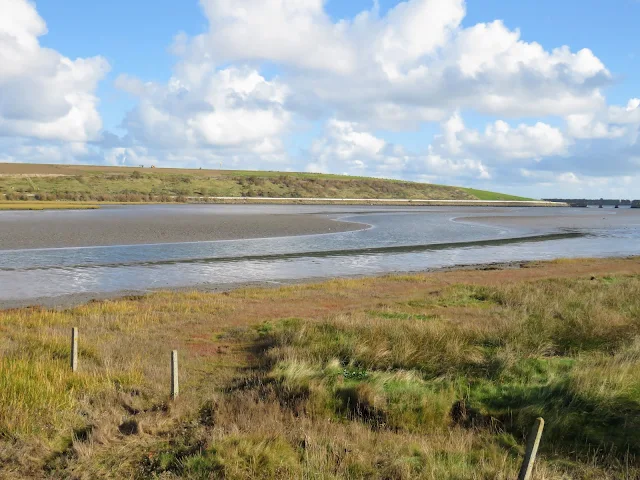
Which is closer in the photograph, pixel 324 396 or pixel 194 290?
pixel 324 396

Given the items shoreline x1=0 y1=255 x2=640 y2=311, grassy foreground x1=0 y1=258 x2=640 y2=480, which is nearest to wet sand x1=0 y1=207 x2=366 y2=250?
shoreline x1=0 y1=255 x2=640 y2=311

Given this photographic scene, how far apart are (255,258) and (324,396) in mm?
27898

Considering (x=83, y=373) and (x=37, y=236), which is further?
(x=37, y=236)

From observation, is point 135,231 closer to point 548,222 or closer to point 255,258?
point 255,258

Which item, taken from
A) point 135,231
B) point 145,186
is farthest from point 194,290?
point 145,186

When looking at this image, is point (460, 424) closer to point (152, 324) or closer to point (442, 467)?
point (442, 467)

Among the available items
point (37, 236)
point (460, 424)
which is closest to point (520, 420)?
point (460, 424)

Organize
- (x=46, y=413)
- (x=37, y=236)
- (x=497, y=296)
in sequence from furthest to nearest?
(x=37, y=236) < (x=497, y=296) < (x=46, y=413)

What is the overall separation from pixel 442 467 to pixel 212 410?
12.7 feet

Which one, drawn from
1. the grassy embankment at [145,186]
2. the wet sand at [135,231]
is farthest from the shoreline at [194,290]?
the grassy embankment at [145,186]

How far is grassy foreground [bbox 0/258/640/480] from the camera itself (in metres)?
7.81

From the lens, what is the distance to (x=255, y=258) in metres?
37.7

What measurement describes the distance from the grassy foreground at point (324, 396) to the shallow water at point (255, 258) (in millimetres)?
9776

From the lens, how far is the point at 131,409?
960 centimetres
